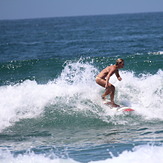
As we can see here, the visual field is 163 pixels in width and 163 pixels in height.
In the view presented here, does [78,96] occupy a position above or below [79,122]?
above

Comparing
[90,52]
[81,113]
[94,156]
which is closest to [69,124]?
[81,113]

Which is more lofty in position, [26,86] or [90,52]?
[90,52]

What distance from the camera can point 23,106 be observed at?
10.3 m

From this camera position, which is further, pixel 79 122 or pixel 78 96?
pixel 78 96

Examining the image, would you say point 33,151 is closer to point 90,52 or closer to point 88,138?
point 88,138

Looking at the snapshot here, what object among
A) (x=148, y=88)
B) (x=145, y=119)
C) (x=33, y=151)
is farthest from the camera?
(x=148, y=88)

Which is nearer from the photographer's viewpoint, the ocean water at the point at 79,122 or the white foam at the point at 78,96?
the ocean water at the point at 79,122

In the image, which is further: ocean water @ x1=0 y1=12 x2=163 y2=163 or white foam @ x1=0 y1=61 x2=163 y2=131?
white foam @ x1=0 y1=61 x2=163 y2=131

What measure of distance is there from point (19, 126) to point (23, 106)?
1.19 meters

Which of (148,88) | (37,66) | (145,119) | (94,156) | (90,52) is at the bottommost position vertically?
(94,156)

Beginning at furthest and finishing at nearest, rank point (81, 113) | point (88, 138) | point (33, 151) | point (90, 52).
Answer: point (90, 52) → point (81, 113) → point (88, 138) → point (33, 151)

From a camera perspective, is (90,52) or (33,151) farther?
(90,52)

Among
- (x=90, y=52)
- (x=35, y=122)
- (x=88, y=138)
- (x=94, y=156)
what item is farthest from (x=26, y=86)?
(x=90, y=52)

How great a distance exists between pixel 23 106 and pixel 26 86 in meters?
1.54
